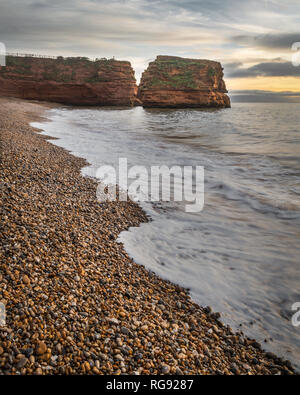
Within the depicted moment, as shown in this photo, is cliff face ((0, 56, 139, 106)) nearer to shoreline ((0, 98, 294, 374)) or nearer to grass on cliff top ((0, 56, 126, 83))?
grass on cliff top ((0, 56, 126, 83))

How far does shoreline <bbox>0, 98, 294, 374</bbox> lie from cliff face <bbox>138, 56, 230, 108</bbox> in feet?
188

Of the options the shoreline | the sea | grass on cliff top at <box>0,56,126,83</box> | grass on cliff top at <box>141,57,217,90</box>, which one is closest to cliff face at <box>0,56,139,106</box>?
grass on cliff top at <box>0,56,126,83</box>

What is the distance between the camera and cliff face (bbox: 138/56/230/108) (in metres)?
56.9

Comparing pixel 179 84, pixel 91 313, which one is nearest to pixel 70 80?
pixel 179 84

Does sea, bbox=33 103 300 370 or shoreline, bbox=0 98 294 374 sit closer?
shoreline, bbox=0 98 294 374

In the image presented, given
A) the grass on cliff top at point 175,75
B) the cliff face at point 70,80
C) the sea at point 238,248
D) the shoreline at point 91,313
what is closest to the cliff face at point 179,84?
the grass on cliff top at point 175,75

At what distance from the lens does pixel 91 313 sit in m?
2.79

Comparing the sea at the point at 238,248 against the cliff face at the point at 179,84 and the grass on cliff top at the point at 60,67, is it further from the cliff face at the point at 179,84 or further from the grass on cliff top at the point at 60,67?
the cliff face at the point at 179,84

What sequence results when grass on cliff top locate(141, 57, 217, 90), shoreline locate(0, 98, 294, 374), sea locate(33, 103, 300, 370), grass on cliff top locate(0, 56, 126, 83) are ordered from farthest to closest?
grass on cliff top locate(141, 57, 217, 90)
grass on cliff top locate(0, 56, 126, 83)
sea locate(33, 103, 300, 370)
shoreline locate(0, 98, 294, 374)

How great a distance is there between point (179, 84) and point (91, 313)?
61.2 m

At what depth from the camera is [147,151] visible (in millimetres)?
13734

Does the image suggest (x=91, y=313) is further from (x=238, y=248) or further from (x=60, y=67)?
(x=60, y=67)

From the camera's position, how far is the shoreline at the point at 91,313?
2.33m

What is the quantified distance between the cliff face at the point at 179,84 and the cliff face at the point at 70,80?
4735 millimetres
